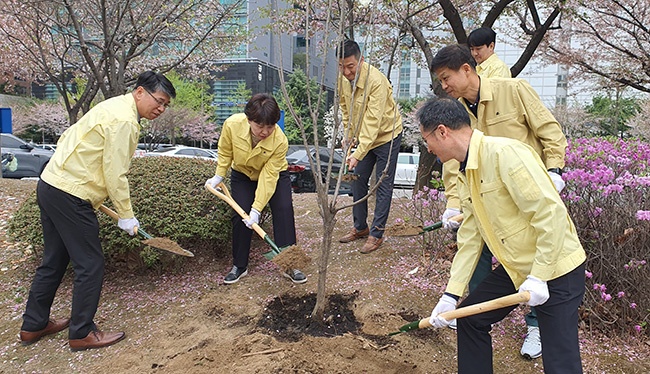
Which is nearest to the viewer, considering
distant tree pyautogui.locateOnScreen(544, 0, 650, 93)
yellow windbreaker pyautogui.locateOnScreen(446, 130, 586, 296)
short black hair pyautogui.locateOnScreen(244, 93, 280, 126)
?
yellow windbreaker pyautogui.locateOnScreen(446, 130, 586, 296)

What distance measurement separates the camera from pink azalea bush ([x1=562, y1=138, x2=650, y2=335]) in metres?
2.93

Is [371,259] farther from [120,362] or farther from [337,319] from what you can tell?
[120,362]

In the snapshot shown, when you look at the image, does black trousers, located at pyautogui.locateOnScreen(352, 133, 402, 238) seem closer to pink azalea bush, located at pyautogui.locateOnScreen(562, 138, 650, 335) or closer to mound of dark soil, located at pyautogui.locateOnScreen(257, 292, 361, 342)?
mound of dark soil, located at pyautogui.locateOnScreen(257, 292, 361, 342)

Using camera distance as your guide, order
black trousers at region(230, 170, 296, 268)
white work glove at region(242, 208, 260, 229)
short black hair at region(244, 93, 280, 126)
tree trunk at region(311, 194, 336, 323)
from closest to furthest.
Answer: tree trunk at region(311, 194, 336, 323) < short black hair at region(244, 93, 280, 126) < white work glove at region(242, 208, 260, 229) < black trousers at region(230, 170, 296, 268)

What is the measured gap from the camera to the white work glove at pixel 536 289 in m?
1.78

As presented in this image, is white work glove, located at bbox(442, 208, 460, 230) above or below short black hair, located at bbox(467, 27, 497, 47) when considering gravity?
below

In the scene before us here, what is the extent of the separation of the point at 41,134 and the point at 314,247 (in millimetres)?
35846

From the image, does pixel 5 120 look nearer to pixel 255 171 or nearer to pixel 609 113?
pixel 255 171

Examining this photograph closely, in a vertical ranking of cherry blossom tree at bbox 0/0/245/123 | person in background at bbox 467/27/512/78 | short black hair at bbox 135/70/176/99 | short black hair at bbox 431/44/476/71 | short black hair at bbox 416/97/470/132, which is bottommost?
short black hair at bbox 416/97/470/132

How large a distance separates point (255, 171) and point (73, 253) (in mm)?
1556

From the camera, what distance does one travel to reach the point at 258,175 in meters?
4.00

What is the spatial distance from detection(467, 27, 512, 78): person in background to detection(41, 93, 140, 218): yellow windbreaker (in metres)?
2.51

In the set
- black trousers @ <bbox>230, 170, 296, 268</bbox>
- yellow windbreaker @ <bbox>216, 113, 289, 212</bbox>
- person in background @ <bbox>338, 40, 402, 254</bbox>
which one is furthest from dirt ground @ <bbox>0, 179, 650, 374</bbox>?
yellow windbreaker @ <bbox>216, 113, 289, 212</bbox>

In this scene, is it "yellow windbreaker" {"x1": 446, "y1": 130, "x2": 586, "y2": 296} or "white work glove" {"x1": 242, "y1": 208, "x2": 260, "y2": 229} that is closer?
"yellow windbreaker" {"x1": 446, "y1": 130, "x2": 586, "y2": 296}
